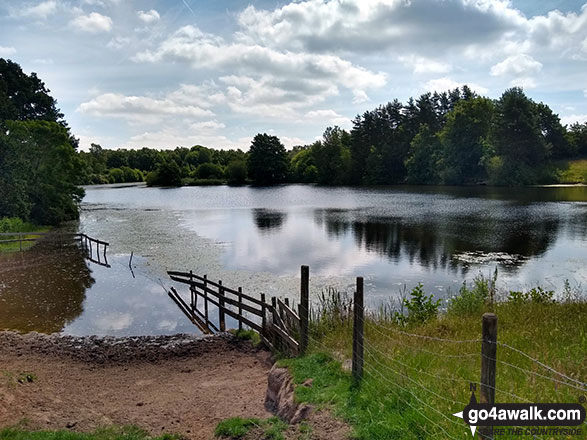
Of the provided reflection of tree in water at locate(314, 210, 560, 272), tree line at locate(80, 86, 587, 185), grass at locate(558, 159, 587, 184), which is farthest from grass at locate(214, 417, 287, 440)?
grass at locate(558, 159, 587, 184)

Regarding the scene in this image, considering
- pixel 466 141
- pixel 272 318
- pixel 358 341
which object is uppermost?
pixel 466 141

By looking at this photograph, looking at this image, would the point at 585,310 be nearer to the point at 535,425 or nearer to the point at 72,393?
the point at 535,425

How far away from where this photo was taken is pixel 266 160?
14062 cm

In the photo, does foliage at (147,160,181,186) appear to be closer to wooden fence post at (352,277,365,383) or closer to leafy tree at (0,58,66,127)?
leafy tree at (0,58,66,127)

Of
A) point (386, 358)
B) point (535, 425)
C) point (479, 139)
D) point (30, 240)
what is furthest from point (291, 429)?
point (479, 139)

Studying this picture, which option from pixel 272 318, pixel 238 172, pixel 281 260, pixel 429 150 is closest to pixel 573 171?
pixel 429 150

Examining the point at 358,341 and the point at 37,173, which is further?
the point at 37,173

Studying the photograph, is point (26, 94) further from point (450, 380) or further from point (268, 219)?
point (450, 380)

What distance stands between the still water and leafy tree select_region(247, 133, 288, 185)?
90974 millimetres

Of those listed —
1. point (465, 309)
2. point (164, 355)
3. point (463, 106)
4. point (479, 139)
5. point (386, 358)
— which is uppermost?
point (463, 106)

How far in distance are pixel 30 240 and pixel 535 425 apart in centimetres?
3978

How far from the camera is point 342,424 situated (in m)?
6.55

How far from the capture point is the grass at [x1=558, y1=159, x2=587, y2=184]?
90.4 metres

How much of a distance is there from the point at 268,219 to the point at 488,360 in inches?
1857
